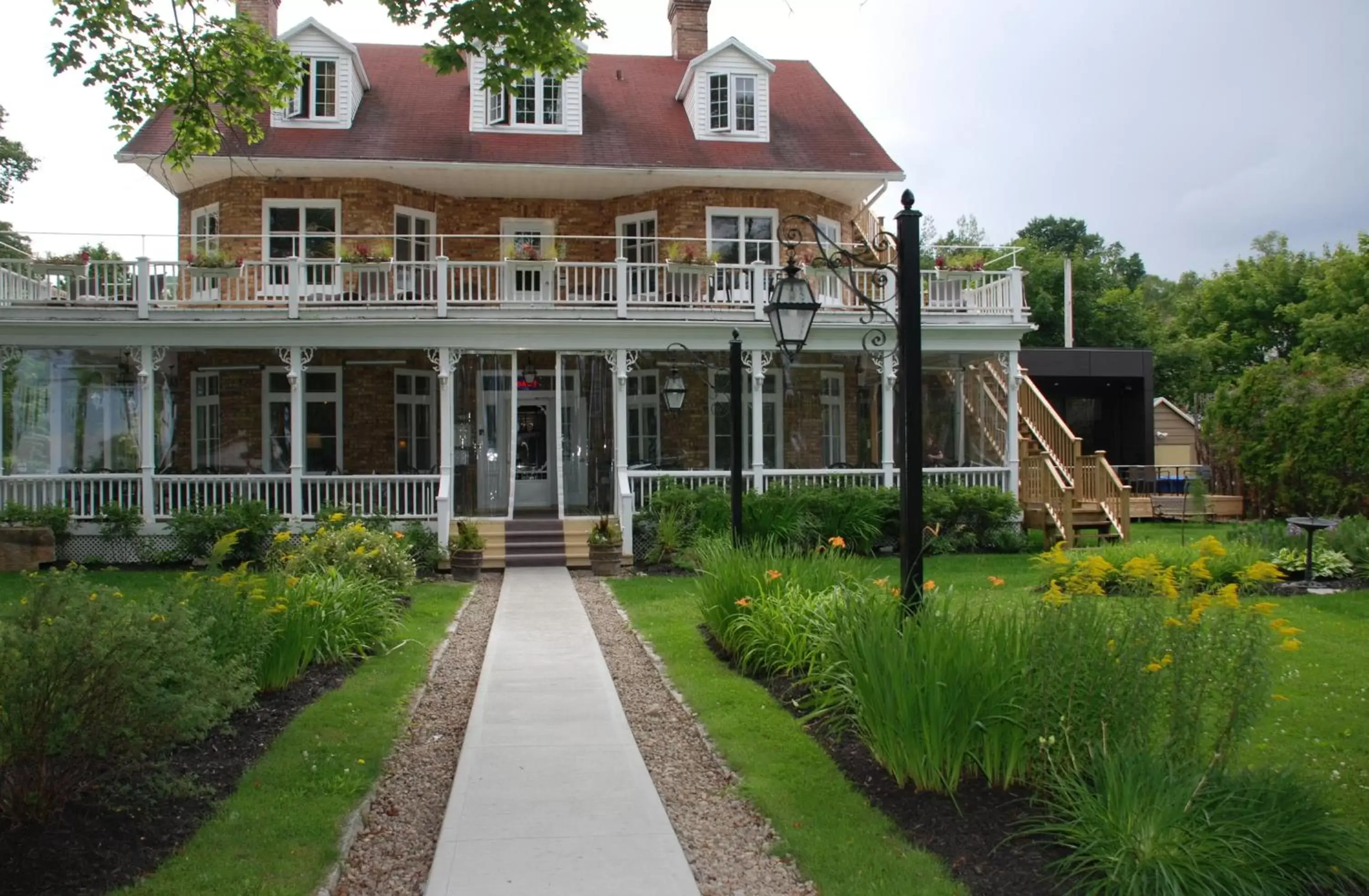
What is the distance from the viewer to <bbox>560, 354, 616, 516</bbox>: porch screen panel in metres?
19.0

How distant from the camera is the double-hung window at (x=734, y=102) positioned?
72.5 feet

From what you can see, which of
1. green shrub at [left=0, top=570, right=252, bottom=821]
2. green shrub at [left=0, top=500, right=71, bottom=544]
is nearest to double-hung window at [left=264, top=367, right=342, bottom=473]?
green shrub at [left=0, top=500, right=71, bottom=544]

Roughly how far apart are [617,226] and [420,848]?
17895mm

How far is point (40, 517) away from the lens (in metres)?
16.5

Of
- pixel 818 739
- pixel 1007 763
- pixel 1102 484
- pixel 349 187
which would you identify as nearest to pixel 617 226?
pixel 349 187

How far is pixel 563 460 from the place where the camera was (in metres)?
19.4

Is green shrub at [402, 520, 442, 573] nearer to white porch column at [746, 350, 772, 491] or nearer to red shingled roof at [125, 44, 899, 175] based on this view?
white porch column at [746, 350, 772, 491]

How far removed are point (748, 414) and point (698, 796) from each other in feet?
50.0

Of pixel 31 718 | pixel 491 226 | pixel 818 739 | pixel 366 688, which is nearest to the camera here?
pixel 31 718

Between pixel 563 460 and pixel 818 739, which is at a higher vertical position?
→ pixel 563 460

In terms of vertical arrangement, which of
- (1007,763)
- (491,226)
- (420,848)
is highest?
(491,226)

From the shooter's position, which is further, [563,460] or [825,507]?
[563,460]

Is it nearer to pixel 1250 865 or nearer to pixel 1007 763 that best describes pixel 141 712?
pixel 1007 763

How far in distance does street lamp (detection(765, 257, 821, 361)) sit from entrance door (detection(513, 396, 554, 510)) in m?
11.4
